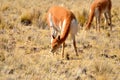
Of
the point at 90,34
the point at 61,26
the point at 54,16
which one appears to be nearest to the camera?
the point at 61,26

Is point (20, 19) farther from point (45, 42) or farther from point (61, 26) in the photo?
point (61, 26)

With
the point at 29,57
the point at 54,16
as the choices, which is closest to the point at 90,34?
the point at 54,16

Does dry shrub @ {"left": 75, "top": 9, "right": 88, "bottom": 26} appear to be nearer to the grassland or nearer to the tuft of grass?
the grassland

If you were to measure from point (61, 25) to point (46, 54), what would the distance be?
2.92ft

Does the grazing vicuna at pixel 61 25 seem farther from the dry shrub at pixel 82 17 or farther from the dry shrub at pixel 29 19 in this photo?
the dry shrub at pixel 82 17

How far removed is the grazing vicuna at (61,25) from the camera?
7.54 m

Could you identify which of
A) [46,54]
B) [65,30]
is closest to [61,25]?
[65,30]

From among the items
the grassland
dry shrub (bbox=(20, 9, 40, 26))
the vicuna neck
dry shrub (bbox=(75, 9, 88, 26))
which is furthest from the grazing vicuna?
dry shrub (bbox=(75, 9, 88, 26))

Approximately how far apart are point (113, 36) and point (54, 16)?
3.11 metres

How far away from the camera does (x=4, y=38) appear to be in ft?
32.3

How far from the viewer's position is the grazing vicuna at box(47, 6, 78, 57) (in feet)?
24.7

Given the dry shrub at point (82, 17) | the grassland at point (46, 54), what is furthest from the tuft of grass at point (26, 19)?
the dry shrub at point (82, 17)

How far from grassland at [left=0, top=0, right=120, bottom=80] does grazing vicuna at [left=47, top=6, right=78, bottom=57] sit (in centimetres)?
48

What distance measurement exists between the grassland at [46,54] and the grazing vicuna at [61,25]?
48 cm
